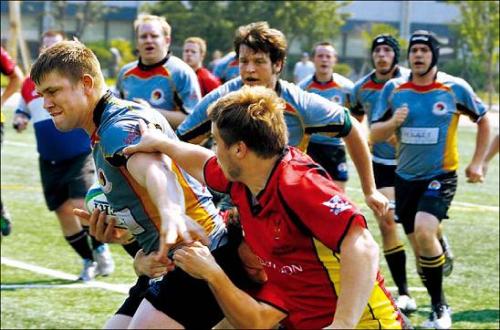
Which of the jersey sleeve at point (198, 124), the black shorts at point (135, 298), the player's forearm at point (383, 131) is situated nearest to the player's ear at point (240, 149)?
the black shorts at point (135, 298)

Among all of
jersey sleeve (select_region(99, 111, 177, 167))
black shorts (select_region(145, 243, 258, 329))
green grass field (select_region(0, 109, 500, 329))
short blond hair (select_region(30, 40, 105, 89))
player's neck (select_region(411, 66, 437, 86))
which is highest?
short blond hair (select_region(30, 40, 105, 89))

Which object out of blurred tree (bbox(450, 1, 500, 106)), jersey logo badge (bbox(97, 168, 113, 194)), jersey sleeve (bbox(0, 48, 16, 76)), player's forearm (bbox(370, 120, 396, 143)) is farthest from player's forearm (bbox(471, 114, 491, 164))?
blurred tree (bbox(450, 1, 500, 106))

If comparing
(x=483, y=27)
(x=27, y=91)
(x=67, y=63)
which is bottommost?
(x=483, y=27)

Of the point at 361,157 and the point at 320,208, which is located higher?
the point at 320,208

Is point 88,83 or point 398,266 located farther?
point 398,266

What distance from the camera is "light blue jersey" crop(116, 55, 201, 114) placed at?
33.4ft

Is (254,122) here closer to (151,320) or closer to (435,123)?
(151,320)

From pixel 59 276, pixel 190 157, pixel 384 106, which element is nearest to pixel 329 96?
pixel 384 106

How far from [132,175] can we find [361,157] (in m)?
2.25

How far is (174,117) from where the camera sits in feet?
32.5

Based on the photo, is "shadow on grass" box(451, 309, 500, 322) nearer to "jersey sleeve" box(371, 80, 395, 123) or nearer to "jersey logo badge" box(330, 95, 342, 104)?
"jersey sleeve" box(371, 80, 395, 123)

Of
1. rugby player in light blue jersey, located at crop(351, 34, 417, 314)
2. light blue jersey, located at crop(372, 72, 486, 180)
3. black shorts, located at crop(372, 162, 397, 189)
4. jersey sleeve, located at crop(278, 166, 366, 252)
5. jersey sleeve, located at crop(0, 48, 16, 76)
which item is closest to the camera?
jersey sleeve, located at crop(278, 166, 366, 252)

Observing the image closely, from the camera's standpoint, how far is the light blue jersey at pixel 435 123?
9.52 meters

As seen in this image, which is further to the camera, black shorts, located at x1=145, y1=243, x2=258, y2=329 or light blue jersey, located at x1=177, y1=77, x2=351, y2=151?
light blue jersey, located at x1=177, y1=77, x2=351, y2=151
